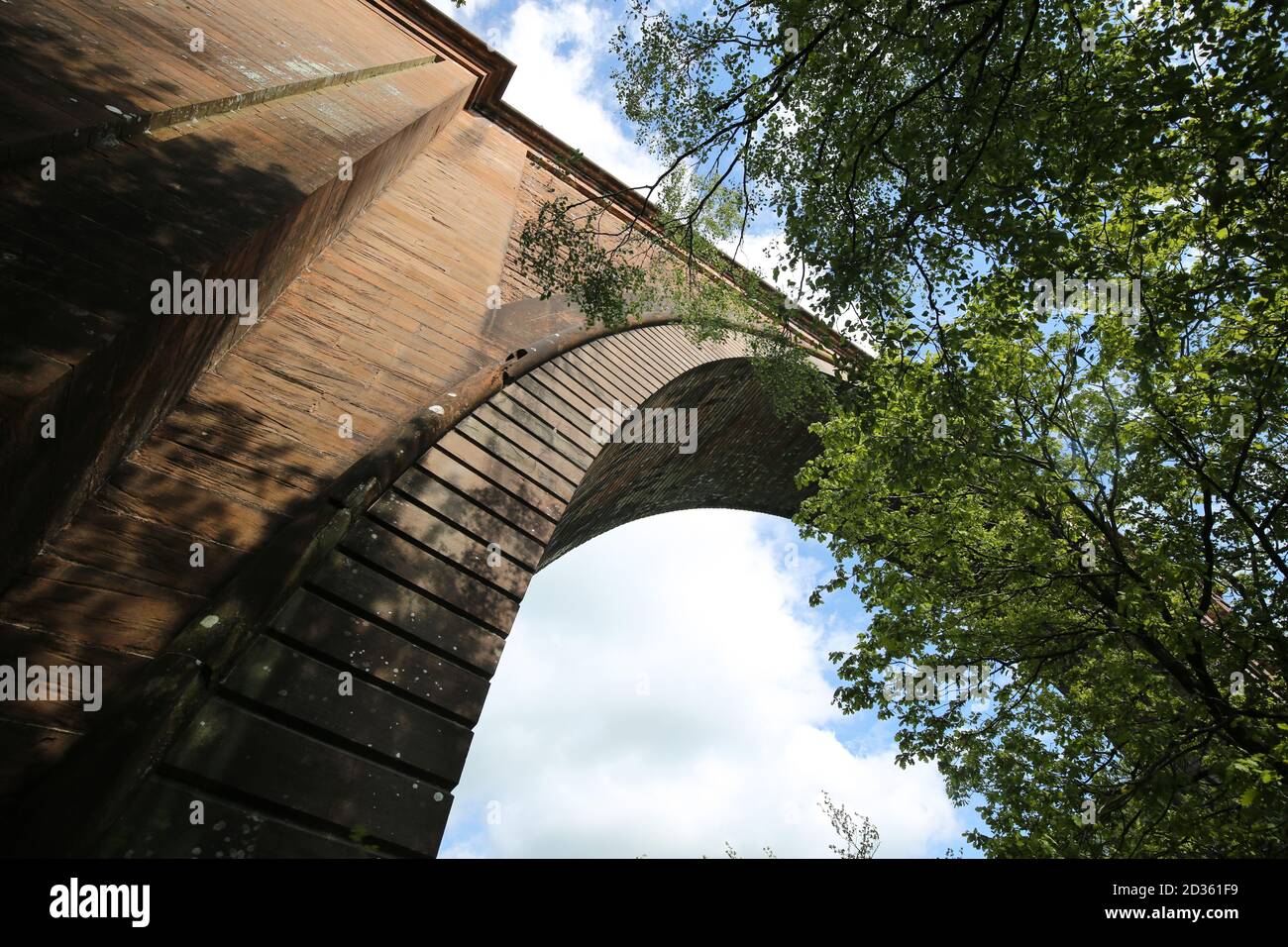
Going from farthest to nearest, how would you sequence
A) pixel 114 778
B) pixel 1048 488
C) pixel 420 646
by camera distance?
pixel 1048 488, pixel 420 646, pixel 114 778

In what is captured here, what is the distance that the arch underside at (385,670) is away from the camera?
6.83 ft

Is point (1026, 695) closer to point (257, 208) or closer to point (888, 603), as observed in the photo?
point (888, 603)

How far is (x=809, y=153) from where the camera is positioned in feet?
18.0

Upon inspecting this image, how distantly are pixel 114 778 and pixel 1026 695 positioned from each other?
8.30 metres
